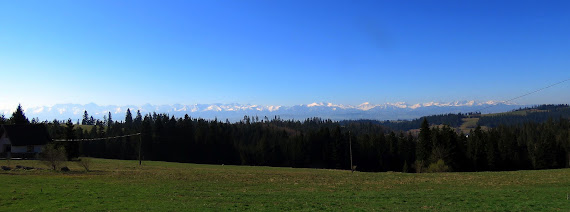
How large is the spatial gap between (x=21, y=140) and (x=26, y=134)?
5.49 feet

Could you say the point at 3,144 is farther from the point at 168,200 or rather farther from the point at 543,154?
the point at 543,154

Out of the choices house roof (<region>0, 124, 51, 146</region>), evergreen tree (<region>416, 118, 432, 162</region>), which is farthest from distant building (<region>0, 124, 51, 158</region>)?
evergreen tree (<region>416, 118, 432, 162</region>)

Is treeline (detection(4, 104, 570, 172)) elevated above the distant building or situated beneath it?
situated beneath

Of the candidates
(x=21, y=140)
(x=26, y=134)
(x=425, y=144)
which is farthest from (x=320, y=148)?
(x=21, y=140)

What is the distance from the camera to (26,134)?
68625mm

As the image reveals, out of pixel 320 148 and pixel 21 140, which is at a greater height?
pixel 21 140

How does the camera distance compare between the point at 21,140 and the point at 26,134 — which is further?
the point at 26,134

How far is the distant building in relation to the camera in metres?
66.4

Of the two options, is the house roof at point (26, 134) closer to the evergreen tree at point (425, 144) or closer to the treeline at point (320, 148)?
the treeline at point (320, 148)

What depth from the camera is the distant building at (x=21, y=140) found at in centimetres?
6638

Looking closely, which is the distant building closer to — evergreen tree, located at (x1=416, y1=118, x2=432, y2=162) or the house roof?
the house roof

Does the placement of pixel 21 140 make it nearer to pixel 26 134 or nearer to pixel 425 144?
pixel 26 134

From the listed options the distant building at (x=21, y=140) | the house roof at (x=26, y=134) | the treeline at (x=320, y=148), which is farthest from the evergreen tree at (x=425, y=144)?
the house roof at (x=26, y=134)

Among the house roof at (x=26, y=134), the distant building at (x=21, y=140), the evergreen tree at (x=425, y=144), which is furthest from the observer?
the evergreen tree at (x=425, y=144)
